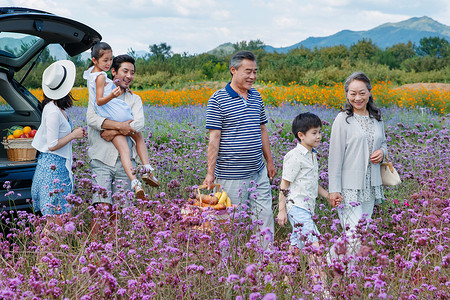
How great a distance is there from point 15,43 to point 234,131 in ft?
8.39

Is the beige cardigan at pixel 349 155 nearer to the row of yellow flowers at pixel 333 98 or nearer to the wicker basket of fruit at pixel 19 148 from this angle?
the wicker basket of fruit at pixel 19 148

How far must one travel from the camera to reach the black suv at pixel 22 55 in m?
4.48

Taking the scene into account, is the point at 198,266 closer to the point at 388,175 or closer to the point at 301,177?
the point at 301,177

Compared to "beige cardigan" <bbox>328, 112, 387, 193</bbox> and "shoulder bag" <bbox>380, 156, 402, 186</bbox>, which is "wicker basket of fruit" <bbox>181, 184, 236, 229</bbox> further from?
"shoulder bag" <bbox>380, 156, 402, 186</bbox>

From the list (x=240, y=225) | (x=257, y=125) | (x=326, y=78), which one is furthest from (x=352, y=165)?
(x=326, y=78)

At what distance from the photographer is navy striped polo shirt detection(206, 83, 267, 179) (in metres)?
4.50

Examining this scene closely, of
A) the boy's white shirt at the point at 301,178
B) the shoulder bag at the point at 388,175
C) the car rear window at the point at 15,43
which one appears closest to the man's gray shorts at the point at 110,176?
the car rear window at the point at 15,43

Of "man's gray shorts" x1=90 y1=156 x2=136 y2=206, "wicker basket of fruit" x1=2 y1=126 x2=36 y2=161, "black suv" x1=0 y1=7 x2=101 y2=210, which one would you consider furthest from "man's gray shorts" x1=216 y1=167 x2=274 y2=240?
"wicker basket of fruit" x1=2 y1=126 x2=36 y2=161

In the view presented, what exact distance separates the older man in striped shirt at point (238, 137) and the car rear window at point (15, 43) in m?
2.01

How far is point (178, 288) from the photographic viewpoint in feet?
8.71

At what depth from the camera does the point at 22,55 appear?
5.50 metres

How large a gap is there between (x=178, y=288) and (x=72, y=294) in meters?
0.58

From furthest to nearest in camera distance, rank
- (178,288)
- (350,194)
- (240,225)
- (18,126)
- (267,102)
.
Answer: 1. (267,102)
2. (18,126)
3. (350,194)
4. (240,225)
5. (178,288)

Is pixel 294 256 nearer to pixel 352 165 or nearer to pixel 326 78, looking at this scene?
pixel 352 165
